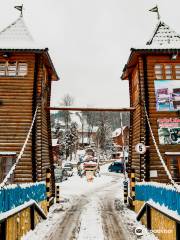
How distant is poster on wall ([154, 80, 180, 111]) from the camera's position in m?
16.7

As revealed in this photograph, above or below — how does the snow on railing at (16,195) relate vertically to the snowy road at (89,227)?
above

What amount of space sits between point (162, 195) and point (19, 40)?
43.3 feet

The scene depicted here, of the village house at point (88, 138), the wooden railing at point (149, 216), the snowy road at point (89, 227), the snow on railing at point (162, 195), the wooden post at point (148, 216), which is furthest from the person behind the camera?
the village house at point (88, 138)

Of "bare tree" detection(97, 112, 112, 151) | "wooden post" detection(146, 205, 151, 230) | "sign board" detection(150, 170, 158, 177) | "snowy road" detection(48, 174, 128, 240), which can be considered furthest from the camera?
"bare tree" detection(97, 112, 112, 151)

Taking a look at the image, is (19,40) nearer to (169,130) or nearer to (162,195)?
(169,130)

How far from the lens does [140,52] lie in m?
16.8

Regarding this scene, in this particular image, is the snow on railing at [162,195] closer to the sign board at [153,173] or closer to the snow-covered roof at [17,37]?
the sign board at [153,173]

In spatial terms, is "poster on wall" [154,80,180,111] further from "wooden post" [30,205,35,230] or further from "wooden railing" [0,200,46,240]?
"wooden post" [30,205,35,230]

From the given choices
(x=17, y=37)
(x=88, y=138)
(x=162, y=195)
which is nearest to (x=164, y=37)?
(x=17, y=37)

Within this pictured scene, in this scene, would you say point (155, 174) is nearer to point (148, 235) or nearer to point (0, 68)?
point (148, 235)

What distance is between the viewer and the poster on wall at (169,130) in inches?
638

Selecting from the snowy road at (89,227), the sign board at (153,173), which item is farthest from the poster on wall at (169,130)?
the snowy road at (89,227)

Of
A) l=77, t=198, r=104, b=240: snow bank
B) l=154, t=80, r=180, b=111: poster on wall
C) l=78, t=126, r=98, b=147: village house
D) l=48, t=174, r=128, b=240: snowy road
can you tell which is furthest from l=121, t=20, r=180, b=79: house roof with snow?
l=78, t=126, r=98, b=147: village house

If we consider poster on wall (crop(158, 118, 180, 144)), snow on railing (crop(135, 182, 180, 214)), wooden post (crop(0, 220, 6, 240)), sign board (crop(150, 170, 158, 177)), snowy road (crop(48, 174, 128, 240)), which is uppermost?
poster on wall (crop(158, 118, 180, 144))
